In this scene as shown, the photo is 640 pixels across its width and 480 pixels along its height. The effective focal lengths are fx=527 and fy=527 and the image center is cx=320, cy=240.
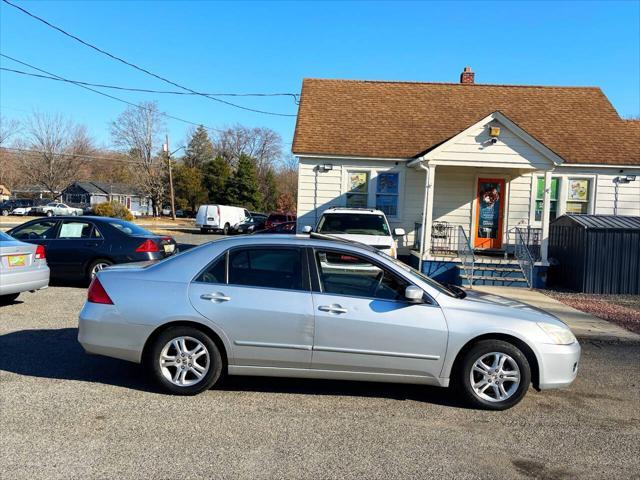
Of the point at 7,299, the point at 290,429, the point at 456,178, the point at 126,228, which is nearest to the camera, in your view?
the point at 290,429

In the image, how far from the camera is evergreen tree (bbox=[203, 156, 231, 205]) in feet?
216

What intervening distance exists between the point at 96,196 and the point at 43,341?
7289 cm

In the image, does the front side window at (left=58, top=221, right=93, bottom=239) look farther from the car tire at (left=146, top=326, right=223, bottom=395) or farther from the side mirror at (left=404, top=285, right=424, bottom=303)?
the side mirror at (left=404, top=285, right=424, bottom=303)

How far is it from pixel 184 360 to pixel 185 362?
0.02m

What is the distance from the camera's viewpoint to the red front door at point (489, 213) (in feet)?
51.7

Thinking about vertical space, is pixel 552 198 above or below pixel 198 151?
below

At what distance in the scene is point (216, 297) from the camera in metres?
4.85

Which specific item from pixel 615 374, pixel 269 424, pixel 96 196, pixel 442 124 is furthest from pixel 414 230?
pixel 96 196

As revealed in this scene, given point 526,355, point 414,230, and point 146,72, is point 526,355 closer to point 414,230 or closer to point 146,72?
point 414,230

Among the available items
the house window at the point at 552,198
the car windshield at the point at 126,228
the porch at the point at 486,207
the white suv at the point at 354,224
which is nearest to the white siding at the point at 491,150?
the porch at the point at 486,207

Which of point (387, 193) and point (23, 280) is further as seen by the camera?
point (387, 193)

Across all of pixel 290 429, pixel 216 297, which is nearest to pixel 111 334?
pixel 216 297

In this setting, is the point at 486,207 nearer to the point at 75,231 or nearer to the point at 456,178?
the point at 456,178

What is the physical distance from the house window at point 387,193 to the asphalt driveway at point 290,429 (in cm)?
1033
